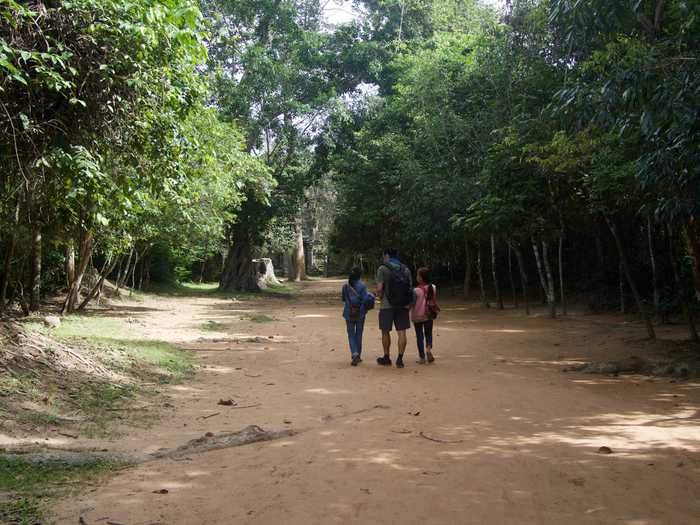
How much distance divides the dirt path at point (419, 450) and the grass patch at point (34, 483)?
0.67ft

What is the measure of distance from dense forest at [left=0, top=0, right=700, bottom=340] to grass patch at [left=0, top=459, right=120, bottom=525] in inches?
128

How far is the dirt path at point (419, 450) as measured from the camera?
3773 mm

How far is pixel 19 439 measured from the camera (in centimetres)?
526

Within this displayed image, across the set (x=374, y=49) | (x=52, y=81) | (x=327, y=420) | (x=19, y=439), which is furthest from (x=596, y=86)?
(x=374, y=49)

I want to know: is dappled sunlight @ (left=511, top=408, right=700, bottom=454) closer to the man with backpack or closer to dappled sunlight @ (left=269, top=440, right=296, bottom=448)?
dappled sunlight @ (left=269, top=440, right=296, bottom=448)

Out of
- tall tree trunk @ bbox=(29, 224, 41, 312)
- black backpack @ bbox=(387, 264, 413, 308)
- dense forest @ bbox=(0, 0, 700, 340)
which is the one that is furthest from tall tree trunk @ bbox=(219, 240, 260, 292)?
black backpack @ bbox=(387, 264, 413, 308)

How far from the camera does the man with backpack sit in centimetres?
988

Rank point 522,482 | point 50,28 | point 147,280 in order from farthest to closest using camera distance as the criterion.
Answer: point 147,280, point 50,28, point 522,482

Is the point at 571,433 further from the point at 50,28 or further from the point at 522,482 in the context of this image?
the point at 50,28

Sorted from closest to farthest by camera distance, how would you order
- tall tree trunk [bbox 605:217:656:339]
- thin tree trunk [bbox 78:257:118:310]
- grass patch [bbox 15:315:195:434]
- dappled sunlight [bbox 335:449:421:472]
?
1. dappled sunlight [bbox 335:449:421:472]
2. grass patch [bbox 15:315:195:434]
3. tall tree trunk [bbox 605:217:656:339]
4. thin tree trunk [bbox 78:257:118:310]

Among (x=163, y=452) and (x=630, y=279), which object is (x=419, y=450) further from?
(x=630, y=279)

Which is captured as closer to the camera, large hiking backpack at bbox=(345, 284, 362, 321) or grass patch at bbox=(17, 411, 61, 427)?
grass patch at bbox=(17, 411, 61, 427)

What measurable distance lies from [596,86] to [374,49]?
26.0 meters

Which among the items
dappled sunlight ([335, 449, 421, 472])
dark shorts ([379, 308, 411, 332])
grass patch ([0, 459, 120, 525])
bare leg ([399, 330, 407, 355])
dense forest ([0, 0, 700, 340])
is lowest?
dappled sunlight ([335, 449, 421, 472])
